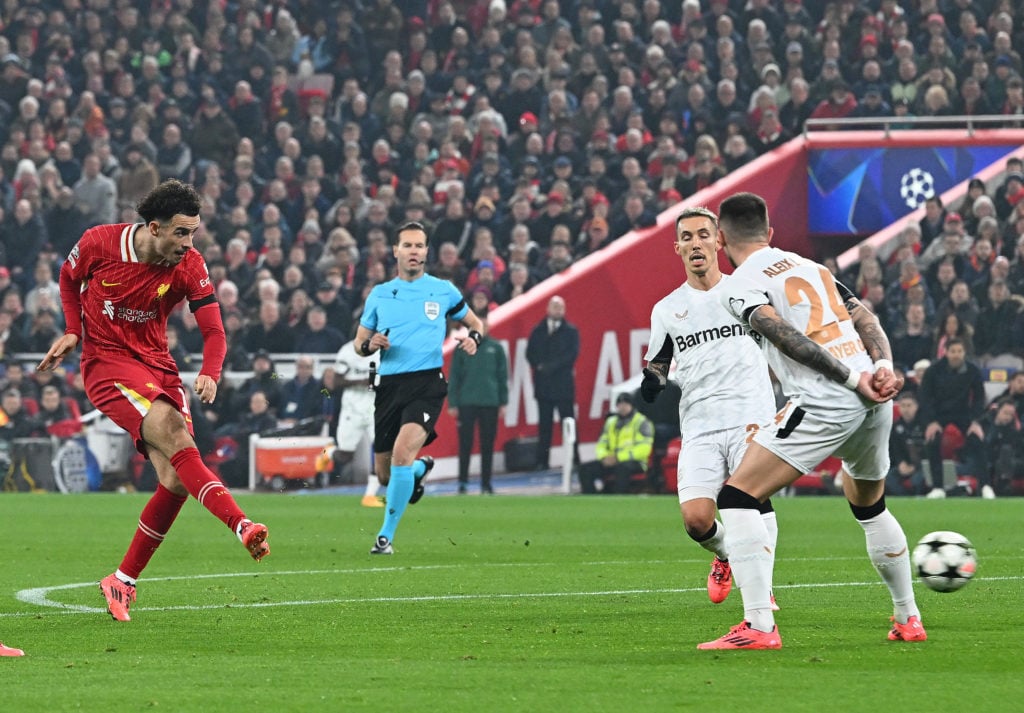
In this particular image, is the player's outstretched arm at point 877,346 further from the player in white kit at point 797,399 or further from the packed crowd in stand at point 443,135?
the packed crowd in stand at point 443,135

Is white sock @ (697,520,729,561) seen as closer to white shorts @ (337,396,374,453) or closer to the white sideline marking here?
the white sideline marking

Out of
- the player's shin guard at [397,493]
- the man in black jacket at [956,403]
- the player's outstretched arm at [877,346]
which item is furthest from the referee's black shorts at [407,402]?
the man in black jacket at [956,403]

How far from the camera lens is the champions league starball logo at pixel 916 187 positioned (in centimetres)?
2623

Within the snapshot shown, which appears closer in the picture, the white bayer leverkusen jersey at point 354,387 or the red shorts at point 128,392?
the red shorts at point 128,392

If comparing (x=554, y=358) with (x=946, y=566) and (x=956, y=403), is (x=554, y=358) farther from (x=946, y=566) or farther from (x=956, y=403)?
(x=946, y=566)

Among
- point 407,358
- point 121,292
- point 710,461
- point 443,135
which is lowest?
point 710,461

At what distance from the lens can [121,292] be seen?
29.7 feet

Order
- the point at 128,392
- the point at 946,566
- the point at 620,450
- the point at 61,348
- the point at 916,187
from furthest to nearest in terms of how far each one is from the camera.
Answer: the point at 916,187 → the point at 620,450 → the point at 128,392 → the point at 61,348 → the point at 946,566

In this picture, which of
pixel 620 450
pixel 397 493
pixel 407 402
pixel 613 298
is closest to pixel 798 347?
pixel 397 493

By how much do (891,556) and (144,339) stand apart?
387 cm

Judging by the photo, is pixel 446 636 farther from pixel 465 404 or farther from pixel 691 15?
pixel 691 15

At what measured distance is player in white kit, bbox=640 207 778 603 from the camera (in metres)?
9.55

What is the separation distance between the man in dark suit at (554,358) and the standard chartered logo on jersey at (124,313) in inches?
564

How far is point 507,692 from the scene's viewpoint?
20.7ft
